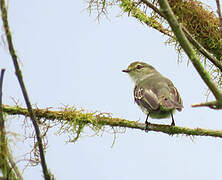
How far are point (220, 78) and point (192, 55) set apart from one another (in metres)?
1.79

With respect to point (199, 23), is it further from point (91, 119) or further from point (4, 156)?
point (4, 156)

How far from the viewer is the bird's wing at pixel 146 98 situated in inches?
140

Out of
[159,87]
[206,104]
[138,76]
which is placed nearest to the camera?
[206,104]

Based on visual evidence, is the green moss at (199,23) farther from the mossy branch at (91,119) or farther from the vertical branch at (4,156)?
the vertical branch at (4,156)

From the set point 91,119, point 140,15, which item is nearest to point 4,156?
point 91,119

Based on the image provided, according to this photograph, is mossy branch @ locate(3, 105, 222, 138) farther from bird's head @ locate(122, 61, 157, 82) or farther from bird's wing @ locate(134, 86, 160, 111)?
bird's head @ locate(122, 61, 157, 82)

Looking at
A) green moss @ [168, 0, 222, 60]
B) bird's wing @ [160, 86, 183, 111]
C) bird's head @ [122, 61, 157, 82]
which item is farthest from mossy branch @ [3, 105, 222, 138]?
bird's head @ [122, 61, 157, 82]

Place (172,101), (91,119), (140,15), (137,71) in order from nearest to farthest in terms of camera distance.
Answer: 1. (91,119)
2. (140,15)
3. (172,101)
4. (137,71)

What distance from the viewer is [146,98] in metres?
3.71

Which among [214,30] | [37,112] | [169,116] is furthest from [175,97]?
[37,112]

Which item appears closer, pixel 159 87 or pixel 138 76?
pixel 159 87

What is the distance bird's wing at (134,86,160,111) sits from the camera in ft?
11.7

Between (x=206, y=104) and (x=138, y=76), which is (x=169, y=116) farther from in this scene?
(x=206, y=104)

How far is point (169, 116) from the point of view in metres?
3.68
